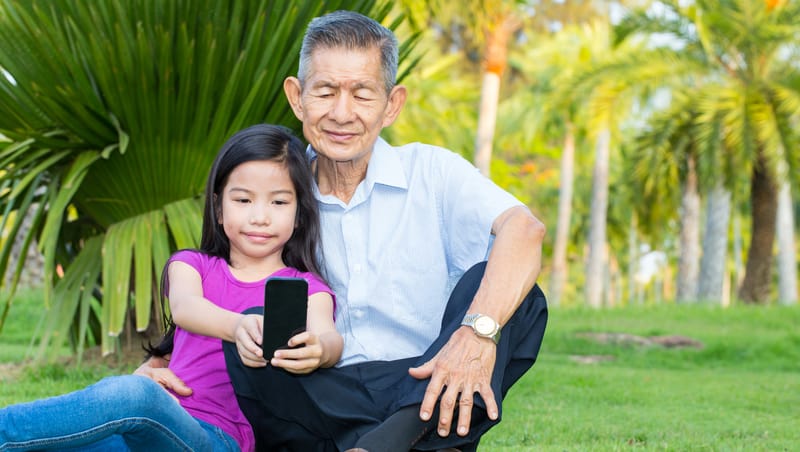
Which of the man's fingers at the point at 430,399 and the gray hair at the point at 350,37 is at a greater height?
the gray hair at the point at 350,37

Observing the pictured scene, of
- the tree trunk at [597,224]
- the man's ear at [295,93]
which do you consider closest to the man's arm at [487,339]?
the man's ear at [295,93]

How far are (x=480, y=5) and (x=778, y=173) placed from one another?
5.95 meters

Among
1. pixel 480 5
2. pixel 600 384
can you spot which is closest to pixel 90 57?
pixel 600 384

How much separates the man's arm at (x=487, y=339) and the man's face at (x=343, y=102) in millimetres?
522

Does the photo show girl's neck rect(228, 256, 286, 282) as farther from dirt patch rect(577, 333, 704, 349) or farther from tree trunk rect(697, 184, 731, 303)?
tree trunk rect(697, 184, 731, 303)

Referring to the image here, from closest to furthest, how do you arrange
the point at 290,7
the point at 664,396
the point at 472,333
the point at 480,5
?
the point at 472,333 → the point at 290,7 → the point at 664,396 → the point at 480,5

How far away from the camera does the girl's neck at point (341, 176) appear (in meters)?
3.30

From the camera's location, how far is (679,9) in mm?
18359

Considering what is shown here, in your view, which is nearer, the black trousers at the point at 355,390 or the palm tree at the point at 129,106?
the black trousers at the point at 355,390

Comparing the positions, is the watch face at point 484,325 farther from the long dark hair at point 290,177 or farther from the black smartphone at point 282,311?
the long dark hair at point 290,177

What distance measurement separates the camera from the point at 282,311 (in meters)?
2.63

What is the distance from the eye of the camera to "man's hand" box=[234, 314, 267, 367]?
2725 mm

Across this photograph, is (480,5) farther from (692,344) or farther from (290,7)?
(290,7)

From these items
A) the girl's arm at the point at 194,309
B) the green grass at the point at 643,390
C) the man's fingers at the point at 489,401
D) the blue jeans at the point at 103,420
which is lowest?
the green grass at the point at 643,390
